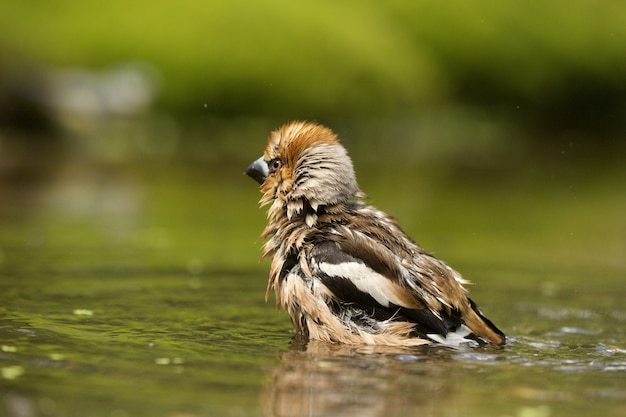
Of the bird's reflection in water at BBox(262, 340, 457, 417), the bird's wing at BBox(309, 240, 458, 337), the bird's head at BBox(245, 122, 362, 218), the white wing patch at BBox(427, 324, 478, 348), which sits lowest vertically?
the bird's reflection in water at BBox(262, 340, 457, 417)

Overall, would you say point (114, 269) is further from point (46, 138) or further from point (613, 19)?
point (613, 19)

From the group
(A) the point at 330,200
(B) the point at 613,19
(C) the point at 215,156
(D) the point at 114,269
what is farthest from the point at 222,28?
(A) the point at 330,200

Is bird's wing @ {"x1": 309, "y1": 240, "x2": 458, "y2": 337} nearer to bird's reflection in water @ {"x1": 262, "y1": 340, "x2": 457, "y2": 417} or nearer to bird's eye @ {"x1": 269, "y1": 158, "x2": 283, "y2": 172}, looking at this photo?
bird's reflection in water @ {"x1": 262, "y1": 340, "x2": 457, "y2": 417}

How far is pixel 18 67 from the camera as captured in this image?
23.1m

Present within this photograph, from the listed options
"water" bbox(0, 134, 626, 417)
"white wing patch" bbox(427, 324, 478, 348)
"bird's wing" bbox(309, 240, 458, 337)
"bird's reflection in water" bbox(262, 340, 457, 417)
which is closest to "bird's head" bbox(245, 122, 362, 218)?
"bird's wing" bbox(309, 240, 458, 337)

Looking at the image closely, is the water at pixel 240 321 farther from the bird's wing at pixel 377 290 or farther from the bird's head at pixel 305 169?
the bird's head at pixel 305 169

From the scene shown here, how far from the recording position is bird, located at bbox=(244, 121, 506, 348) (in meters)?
7.00

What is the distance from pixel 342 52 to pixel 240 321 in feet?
72.3

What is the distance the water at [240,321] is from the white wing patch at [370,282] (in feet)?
1.09

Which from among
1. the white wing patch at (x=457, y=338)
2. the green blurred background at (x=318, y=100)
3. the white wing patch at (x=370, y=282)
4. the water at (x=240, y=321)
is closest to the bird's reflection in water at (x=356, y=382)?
the water at (x=240, y=321)

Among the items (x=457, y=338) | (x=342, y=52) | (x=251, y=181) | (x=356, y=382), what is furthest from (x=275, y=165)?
(x=342, y=52)

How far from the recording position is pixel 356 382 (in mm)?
5918

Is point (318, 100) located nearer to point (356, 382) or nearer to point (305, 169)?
point (305, 169)

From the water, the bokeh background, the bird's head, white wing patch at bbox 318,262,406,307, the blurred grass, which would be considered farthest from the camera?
the blurred grass
